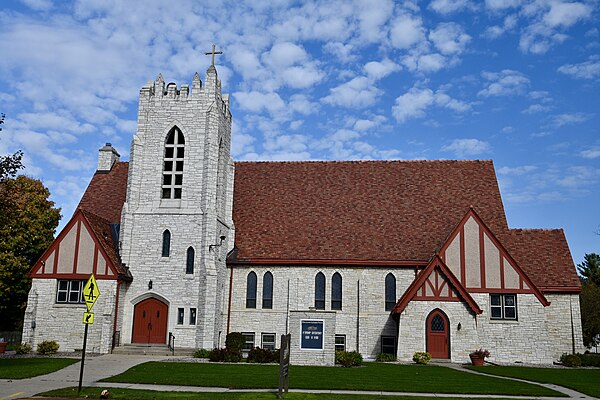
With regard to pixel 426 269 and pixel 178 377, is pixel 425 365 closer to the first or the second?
pixel 426 269

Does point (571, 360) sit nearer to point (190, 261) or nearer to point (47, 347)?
point (190, 261)

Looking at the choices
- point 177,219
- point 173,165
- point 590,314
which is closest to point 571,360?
point 590,314

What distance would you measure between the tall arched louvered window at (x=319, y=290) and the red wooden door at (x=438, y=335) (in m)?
6.33

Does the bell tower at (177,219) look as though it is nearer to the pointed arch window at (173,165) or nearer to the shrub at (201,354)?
the pointed arch window at (173,165)

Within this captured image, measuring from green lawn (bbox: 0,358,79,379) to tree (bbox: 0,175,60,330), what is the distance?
11.5m

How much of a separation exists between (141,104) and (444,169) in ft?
62.2

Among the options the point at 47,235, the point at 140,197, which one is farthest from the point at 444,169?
the point at 47,235

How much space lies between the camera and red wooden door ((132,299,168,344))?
107ft

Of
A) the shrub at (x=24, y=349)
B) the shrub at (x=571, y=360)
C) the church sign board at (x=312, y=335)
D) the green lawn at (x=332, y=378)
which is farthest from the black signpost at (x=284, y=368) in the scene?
the shrub at (x=571, y=360)

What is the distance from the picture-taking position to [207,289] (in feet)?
105

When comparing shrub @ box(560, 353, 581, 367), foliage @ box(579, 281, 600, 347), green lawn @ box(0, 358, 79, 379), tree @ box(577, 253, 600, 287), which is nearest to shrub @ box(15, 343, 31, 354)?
green lawn @ box(0, 358, 79, 379)

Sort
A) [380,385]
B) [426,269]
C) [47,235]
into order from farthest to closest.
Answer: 1. [47,235]
2. [426,269]
3. [380,385]

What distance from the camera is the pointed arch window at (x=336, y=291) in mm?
34656

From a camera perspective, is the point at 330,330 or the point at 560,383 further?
the point at 330,330
